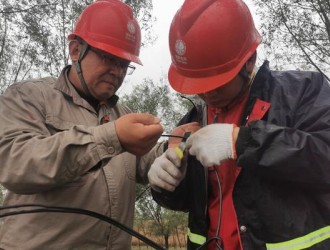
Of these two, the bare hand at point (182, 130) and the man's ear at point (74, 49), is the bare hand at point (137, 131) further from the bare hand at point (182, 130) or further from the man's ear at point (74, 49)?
the man's ear at point (74, 49)

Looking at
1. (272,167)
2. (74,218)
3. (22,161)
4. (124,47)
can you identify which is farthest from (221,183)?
(124,47)

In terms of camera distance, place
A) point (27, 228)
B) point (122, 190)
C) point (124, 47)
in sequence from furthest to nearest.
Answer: point (124, 47)
point (122, 190)
point (27, 228)

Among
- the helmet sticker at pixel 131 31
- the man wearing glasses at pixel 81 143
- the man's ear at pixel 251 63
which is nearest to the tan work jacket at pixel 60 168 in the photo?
the man wearing glasses at pixel 81 143

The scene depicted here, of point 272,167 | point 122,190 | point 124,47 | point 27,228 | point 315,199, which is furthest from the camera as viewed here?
point 124,47

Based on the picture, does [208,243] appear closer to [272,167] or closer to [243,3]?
[272,167]

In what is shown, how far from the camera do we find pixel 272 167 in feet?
→ 5.34

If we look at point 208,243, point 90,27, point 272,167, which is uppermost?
point 90,27

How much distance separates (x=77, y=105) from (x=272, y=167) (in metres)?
1.21

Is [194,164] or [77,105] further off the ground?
[77,105]

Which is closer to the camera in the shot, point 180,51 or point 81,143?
point 81,143

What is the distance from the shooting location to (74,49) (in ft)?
8.55

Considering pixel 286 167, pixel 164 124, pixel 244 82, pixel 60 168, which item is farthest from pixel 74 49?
pixel 164 124

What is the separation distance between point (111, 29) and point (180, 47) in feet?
2.48

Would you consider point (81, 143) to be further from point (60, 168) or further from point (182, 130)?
point (182, 130)
